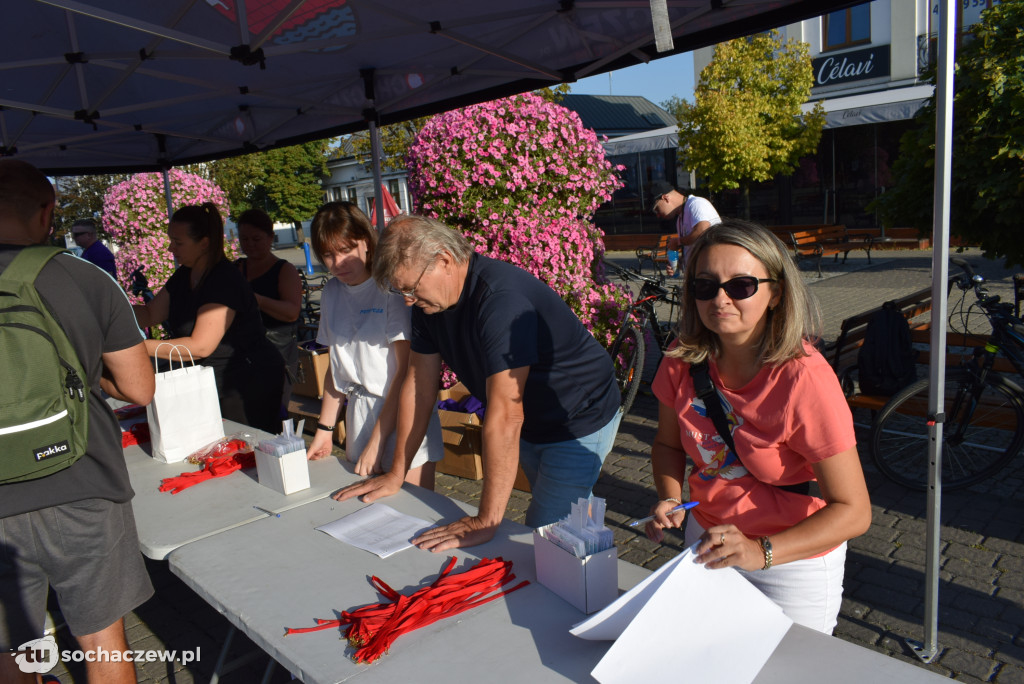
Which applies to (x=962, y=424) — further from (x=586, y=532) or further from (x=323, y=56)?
(x=323, y=56)

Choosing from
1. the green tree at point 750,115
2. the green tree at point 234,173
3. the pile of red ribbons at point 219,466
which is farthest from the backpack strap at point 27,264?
the green tree at point 234,173

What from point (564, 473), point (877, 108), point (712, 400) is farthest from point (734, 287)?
point (877, 108)

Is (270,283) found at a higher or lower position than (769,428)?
higher

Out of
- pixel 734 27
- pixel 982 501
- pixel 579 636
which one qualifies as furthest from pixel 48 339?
pixel 982 501

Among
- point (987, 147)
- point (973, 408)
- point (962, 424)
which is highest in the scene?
point (987, 147)

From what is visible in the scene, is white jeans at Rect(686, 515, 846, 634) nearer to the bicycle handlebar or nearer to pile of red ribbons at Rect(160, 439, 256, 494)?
pile of red ribbons at Rect(160, 439, 256, 494)

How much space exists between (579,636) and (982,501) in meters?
3.62

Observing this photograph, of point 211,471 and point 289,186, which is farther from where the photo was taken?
point 289,186

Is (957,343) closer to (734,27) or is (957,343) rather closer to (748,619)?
(734,27)

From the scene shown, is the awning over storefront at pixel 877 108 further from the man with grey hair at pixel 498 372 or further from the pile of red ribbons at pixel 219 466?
the pile of red ribbons at pixel 219 466

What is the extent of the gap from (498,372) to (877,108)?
1476cm

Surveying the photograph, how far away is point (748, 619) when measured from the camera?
141 centimetres

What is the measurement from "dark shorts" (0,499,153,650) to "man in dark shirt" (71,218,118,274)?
708 cm

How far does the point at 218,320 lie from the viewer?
3225 millimetres
